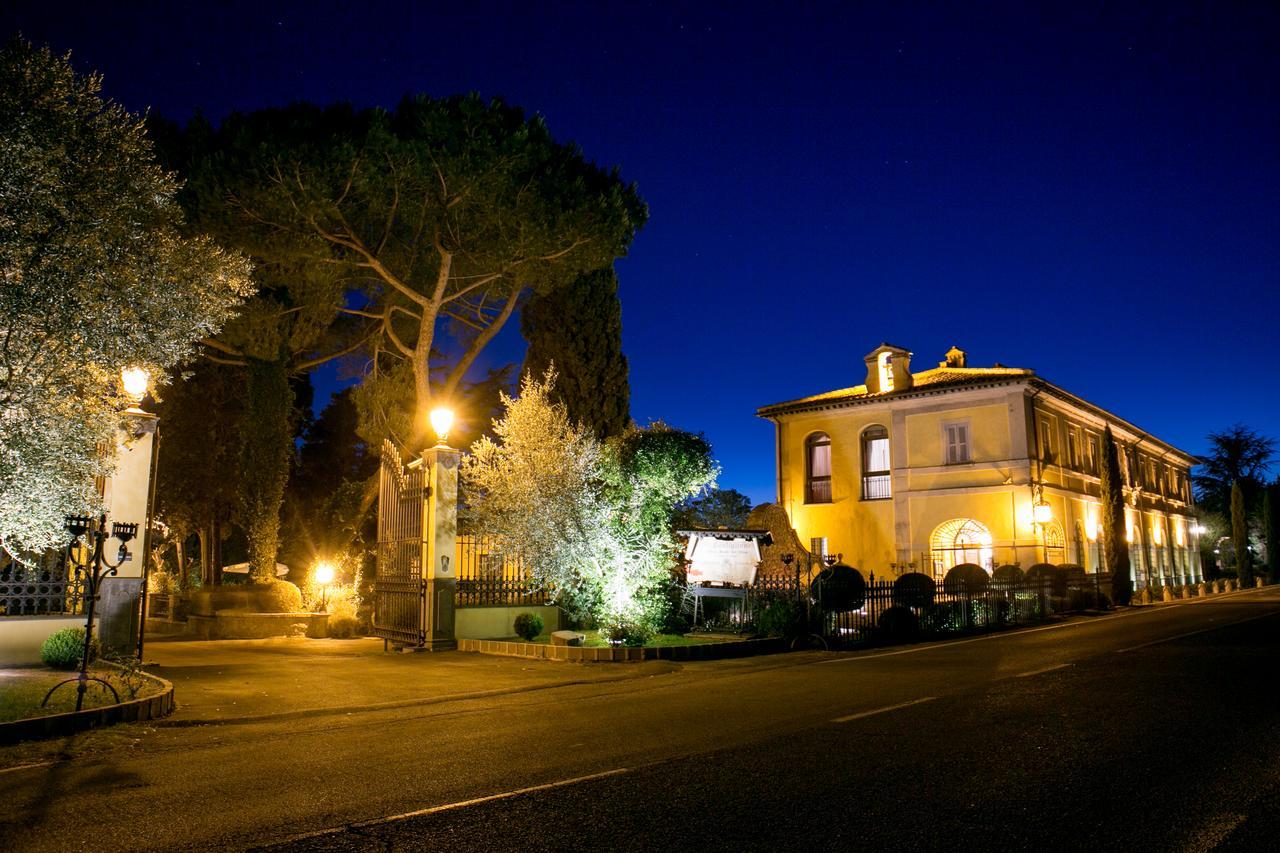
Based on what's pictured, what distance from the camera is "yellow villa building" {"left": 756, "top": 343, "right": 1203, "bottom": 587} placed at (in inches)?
1169

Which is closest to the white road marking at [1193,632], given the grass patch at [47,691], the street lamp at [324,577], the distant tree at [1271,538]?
the grass patch at [47,691]

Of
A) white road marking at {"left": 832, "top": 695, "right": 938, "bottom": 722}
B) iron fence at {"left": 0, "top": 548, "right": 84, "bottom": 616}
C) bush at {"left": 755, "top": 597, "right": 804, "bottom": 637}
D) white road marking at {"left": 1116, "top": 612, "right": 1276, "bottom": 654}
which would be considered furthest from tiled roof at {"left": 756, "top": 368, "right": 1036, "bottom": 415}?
iron fence at {"left": 0, "top": 548, "right": 84, "bottom": 616}

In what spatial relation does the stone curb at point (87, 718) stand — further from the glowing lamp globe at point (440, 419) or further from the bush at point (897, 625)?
the bush at point (897, 625)

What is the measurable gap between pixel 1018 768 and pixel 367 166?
1672cm

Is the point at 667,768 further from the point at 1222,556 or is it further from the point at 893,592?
the point at 1222,556

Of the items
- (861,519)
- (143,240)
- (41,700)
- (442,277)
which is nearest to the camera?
(41,700)

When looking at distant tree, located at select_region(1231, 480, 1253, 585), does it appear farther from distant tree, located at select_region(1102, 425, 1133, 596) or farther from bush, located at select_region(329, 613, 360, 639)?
bush, located at select_region(329, 613, 360, 639)

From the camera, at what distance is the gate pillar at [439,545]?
15.8m

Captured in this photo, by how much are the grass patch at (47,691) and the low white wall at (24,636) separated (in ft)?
2.88

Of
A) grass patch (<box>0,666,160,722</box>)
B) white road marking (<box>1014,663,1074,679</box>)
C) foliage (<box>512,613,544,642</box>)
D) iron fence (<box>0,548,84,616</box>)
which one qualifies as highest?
iron fence (<box>0,548,84,616</box>)

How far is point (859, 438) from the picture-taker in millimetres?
33594

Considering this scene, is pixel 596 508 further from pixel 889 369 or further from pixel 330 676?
pixel 889 369

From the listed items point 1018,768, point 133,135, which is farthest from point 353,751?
point 133,135

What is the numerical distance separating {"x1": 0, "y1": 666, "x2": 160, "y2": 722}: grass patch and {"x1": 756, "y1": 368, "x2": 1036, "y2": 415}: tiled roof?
1040 inches
